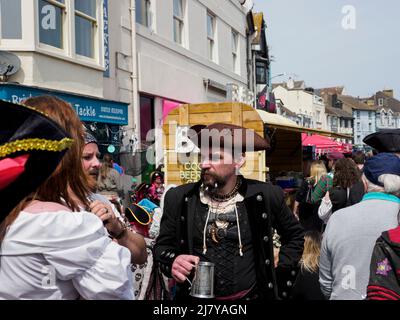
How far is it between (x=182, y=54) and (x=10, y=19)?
700cm

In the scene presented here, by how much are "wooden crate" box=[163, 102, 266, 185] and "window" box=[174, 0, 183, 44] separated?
25.4ft

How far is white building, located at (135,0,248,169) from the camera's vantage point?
12930 millimetres

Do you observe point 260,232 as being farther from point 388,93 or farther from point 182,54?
point 388,93

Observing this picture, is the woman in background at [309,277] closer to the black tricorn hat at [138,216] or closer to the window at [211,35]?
the black tricorn hat at [138,216]

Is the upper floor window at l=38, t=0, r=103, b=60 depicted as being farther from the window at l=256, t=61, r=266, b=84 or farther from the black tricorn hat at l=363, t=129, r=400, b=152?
the window at l=256, t=61, r=266, b=84

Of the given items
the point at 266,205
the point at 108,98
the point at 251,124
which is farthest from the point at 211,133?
the point at 108,98

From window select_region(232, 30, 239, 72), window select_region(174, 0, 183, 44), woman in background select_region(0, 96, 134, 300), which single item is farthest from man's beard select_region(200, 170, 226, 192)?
window select_region(232, 30, 239, 72)

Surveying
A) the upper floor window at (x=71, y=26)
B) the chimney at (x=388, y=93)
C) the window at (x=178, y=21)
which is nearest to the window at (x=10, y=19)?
the upper floor window at (x=71, y=26)

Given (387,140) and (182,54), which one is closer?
(387,140)

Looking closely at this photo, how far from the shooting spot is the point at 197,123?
7.95m

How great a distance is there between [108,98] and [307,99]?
52.8 meters

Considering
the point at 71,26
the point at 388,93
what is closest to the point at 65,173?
the point at 71,26
